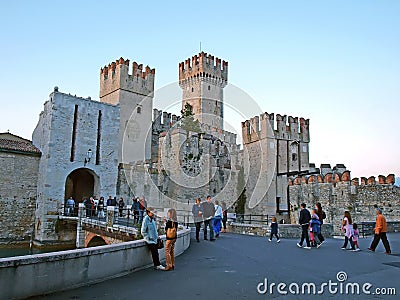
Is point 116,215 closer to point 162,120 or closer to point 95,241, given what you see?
point 95,241

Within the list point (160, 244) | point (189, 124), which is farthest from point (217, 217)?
point (189, 124)

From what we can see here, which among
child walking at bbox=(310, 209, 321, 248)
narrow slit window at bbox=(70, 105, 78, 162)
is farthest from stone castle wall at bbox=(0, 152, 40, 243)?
child walking at bbox=(310, 209, 321, 248)

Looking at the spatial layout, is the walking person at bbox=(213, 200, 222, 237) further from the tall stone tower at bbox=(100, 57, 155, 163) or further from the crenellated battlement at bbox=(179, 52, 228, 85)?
the crenellated battlement at bbox=(179, 52, 228, 85)

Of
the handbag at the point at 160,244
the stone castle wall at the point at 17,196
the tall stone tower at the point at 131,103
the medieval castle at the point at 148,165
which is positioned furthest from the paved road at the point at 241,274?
the tall stone tower at the point at 131,103

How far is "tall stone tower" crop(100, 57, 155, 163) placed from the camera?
33.0 metres

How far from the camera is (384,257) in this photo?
29.9ft

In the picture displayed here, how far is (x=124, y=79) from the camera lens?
1312 inches

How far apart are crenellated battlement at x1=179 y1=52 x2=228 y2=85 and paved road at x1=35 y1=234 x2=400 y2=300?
4116 centimetres

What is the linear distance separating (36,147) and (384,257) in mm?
21933

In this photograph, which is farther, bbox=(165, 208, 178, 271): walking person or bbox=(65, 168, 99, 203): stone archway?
bbox=(65, 168, 99, 203): stone archway

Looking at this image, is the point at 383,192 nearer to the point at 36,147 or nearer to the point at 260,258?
the point at 260,258

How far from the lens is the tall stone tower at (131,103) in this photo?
108 ft

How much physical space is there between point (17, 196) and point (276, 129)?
2075 centimetres
